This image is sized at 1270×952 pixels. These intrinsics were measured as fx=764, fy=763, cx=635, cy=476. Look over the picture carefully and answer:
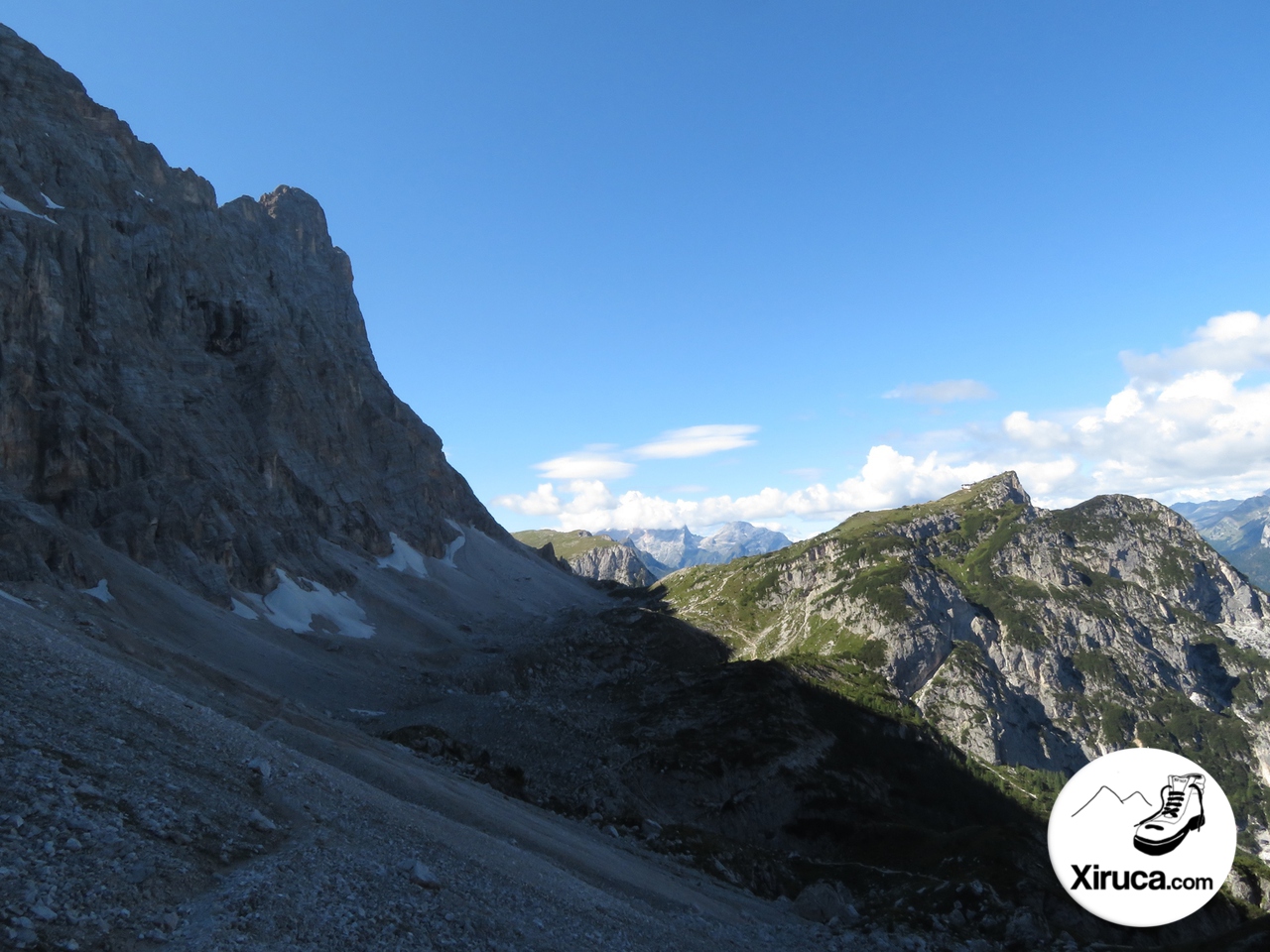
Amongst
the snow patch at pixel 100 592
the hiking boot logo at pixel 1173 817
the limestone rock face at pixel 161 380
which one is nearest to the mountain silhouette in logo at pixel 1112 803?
the hiking boot logo at pixel 1173 817

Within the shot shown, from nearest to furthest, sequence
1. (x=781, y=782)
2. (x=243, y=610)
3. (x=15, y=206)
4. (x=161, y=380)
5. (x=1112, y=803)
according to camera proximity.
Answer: (x=1112, y=803), (x=781, y=782), (x=243, y=610), (x=15, y=206), (x=161, y=380)

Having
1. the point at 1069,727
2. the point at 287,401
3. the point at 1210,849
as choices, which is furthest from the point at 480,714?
the point at 1069,727

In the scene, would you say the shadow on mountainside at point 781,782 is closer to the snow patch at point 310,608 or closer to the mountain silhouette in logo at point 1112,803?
the mountain silhouette in logo at point 1112,803

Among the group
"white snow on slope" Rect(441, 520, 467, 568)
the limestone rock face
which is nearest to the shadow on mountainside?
the limestone rock face

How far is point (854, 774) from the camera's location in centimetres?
8025

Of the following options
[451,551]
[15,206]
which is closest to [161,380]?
[15,206]

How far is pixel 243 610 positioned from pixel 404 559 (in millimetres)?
68257

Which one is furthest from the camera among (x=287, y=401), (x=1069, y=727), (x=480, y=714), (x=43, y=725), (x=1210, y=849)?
(x=1069, y=727)

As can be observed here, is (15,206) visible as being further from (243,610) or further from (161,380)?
(243,610)

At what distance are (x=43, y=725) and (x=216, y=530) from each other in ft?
312

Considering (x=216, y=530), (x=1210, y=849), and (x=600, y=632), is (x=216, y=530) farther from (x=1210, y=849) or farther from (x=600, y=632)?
(x=1210, y=849)

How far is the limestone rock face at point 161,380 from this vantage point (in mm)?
97125

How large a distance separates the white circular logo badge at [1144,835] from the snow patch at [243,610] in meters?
95.1

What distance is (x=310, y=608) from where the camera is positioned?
369 ft
